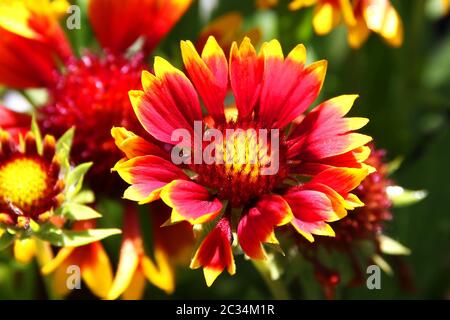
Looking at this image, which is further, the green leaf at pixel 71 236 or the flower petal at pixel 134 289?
the flower petal at pixel 134 289

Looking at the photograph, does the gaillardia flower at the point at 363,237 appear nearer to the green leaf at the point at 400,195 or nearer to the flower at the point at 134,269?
the green leaf at the point at 400,195

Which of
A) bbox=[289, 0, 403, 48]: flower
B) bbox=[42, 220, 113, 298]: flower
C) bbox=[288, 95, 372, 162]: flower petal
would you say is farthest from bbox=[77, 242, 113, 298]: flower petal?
bbox=[289, 0, 403, 48]: flower

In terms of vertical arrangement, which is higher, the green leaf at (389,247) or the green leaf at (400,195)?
the green leaf at (400,195)

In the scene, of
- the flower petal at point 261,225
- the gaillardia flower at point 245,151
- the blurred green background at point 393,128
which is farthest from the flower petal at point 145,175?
the blurred green background at point 393,128

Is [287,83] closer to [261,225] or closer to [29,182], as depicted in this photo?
[261,225]

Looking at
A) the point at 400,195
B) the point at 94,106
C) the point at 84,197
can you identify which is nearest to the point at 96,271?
the point at 84,197

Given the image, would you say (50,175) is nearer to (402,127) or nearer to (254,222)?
(254,222)

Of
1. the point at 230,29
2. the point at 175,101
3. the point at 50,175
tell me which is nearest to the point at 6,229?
the point at 50,175

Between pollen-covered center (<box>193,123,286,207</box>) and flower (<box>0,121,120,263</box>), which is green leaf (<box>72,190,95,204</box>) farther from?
pollen-covered center (<box>193,123,286,207</box>)
